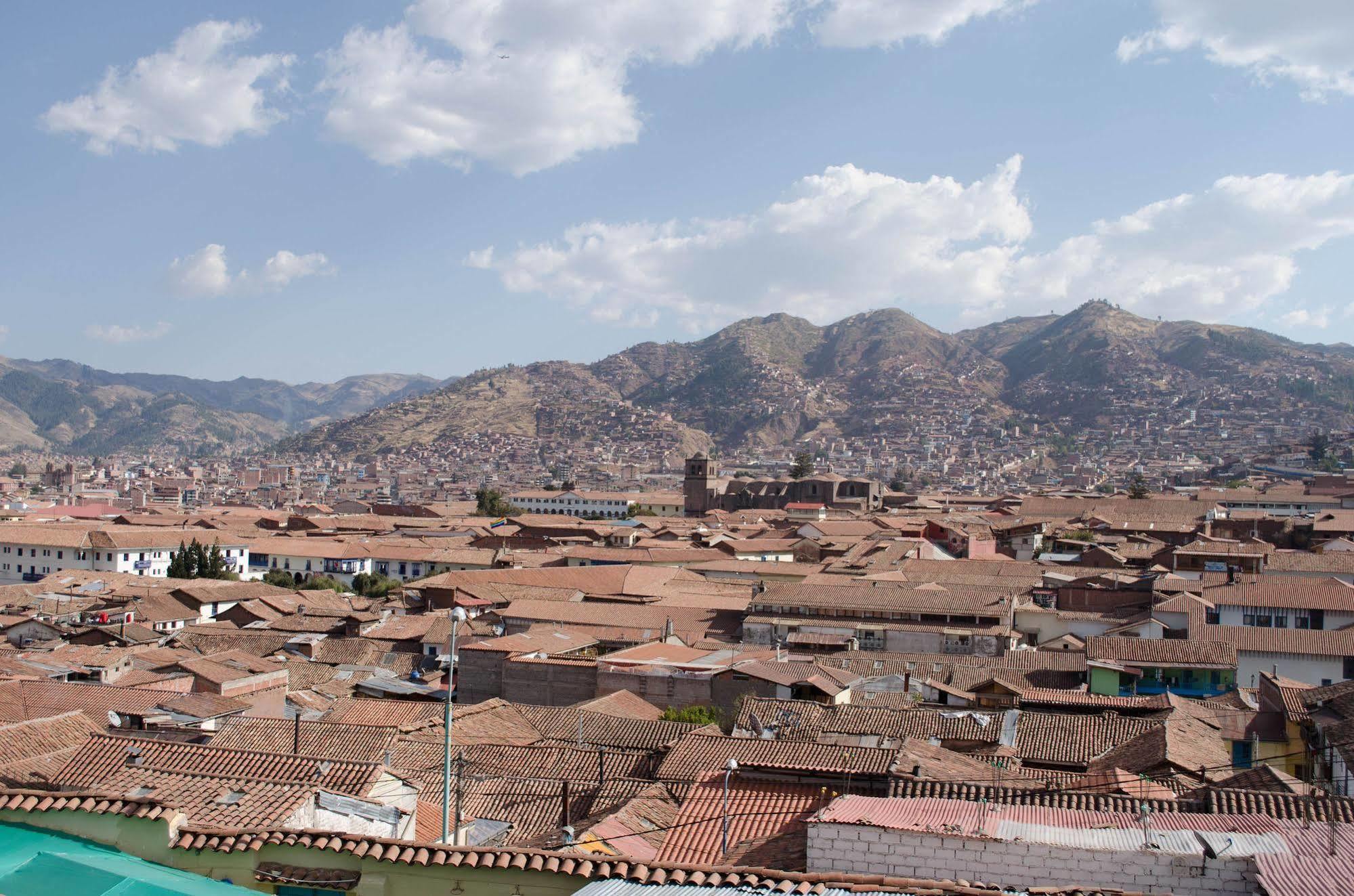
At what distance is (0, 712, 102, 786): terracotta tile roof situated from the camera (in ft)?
29.7

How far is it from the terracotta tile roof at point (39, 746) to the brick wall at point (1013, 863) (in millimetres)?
5960

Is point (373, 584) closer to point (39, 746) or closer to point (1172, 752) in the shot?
point (39, 746)

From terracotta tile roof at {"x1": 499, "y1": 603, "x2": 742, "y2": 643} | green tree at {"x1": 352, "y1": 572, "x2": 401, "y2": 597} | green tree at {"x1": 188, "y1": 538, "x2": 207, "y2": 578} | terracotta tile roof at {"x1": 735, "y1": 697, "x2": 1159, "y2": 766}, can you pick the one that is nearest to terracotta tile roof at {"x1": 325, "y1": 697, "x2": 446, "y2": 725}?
terracotta tile roof at {"x1": 735, "y1": 697, "x2": 1159, "y2": 766}

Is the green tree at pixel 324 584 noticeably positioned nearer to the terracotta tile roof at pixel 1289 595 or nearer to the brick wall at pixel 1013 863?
the terracotta tile roof at pixel 1289 595

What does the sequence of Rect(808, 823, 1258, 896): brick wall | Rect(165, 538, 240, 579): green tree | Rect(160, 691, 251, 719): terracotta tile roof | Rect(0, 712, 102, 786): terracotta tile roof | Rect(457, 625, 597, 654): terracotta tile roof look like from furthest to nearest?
Rect(165, 538, 240, 579): green tree, Rect(457, 625, 597, 654): terracotta tile roof, Rect(160, 691, 251, 719): terracotta tile roof, Rect(0, 712, 102, 786): terracotta tile roof, Rect(808, 823, 1258, 896): brick wall

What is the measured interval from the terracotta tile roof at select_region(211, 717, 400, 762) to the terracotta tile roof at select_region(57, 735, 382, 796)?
332cm

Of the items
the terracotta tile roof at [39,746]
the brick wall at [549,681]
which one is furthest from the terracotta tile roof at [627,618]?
the terracotta tile roof at [39,746]

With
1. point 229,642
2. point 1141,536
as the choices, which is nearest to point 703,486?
point 1141,536

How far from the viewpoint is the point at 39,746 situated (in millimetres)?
10359

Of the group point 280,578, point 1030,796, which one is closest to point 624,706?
point 1030,796

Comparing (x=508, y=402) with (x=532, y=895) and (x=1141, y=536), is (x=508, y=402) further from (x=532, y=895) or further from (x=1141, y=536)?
(x=532, y=895)

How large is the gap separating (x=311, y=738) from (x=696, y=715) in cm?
616

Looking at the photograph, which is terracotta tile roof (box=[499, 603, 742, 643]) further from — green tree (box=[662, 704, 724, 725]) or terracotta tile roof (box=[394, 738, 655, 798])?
terracotta tile roof (box=[394, 738, 655, 798])

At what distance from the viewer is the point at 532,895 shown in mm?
5680
